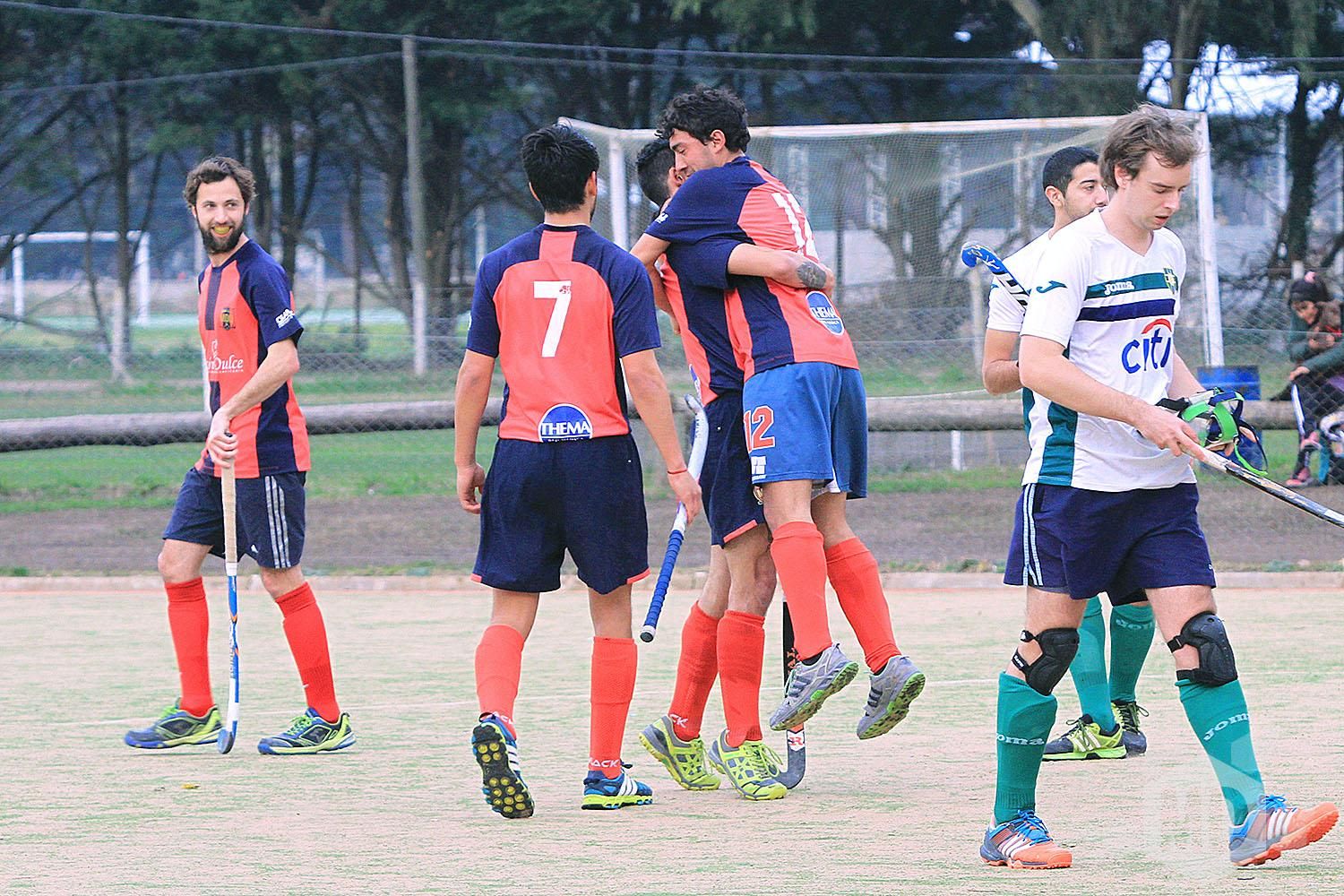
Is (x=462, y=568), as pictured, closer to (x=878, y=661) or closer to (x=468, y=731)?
(x=468, y=731)

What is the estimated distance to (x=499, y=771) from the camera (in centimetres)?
473

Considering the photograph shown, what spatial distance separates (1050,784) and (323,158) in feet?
71.9

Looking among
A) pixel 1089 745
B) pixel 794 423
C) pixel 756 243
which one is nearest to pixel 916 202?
pixel 1089 745

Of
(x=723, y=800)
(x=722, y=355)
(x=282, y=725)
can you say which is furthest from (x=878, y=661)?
(x=282, y=725)

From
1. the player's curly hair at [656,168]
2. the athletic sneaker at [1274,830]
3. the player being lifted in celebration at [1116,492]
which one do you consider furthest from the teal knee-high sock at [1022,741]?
the player's curly hair at [656,168]

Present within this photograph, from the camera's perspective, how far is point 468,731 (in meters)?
6.32

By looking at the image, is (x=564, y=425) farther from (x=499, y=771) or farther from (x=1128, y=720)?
(x=1128, y=720)

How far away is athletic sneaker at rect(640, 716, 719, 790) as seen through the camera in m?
5.39

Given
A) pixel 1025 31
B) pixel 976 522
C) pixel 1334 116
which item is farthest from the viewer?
pixel 1025 31

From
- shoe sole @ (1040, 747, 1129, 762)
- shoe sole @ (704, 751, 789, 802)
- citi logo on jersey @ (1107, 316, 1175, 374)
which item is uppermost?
citi logo on jersey @ (1107, 316, 1175, 374)

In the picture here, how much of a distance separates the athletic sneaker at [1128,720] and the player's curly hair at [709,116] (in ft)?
6.85

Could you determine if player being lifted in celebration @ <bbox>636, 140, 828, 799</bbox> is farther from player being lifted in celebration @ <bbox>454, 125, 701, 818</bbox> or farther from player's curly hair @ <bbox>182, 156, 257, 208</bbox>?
player's curly hair @ <bbox>182, 156, 257, 208</bbox>

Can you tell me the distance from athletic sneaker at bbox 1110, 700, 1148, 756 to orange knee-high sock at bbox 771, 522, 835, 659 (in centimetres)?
121

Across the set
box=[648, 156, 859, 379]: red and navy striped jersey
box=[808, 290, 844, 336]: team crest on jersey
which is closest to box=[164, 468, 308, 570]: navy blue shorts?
box=[648, 156, 859, 379]: red and navy striped jersey
